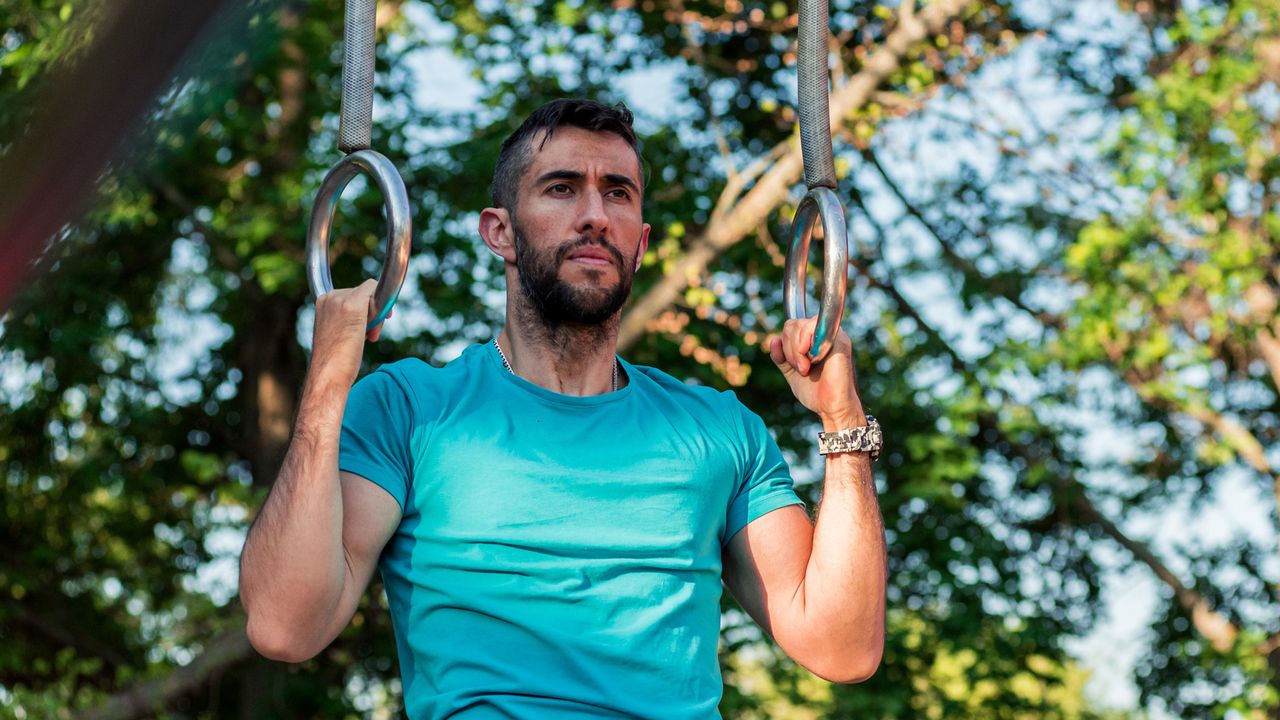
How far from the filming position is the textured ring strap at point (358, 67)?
196cm

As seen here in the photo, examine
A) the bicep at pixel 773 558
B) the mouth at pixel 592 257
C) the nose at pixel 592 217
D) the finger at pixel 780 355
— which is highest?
the nose at pixel 592 217

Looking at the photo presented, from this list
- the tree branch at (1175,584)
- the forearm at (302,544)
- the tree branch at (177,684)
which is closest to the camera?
the forearm at (302,544)

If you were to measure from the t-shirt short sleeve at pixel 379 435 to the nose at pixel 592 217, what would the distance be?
366 millimetres

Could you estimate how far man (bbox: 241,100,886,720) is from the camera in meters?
1.97

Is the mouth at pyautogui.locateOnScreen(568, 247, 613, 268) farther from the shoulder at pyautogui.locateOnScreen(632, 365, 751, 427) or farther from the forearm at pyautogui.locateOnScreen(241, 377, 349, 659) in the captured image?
the forearm at pyautogui.locateOnScreen(241, 377, 349, 659)

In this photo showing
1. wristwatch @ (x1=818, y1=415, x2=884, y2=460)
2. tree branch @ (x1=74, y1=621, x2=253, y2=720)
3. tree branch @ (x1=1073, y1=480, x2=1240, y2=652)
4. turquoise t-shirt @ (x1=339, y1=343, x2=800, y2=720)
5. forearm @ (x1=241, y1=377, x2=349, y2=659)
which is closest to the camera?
forearm @ (x1=241, y1=377, x2=349, y2=659)

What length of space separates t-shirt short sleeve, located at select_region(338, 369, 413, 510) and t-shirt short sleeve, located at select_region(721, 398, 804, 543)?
0.51 metres

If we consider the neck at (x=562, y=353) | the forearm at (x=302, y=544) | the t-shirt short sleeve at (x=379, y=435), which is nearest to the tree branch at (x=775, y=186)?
the neck at (x=562, y=353)

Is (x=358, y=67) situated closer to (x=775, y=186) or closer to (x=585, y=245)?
(x=585, y=245)

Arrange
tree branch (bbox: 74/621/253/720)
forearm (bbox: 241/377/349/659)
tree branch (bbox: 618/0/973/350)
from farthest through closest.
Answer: tree branch (bbox: 74/621/253/720) → tree branch (bbox: 618/0/973/350) → forearm (bbox: 241/377/349/659)

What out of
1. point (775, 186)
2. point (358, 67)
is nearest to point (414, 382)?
point (358, 67)

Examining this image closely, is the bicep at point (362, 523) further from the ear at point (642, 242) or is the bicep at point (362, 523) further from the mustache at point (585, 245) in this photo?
the ear at point (642, 242)

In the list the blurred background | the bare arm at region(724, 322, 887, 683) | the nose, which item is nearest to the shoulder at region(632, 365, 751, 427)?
the bare arm at region(724, 322, 887, 683)

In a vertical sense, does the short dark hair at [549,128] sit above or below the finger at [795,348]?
above
